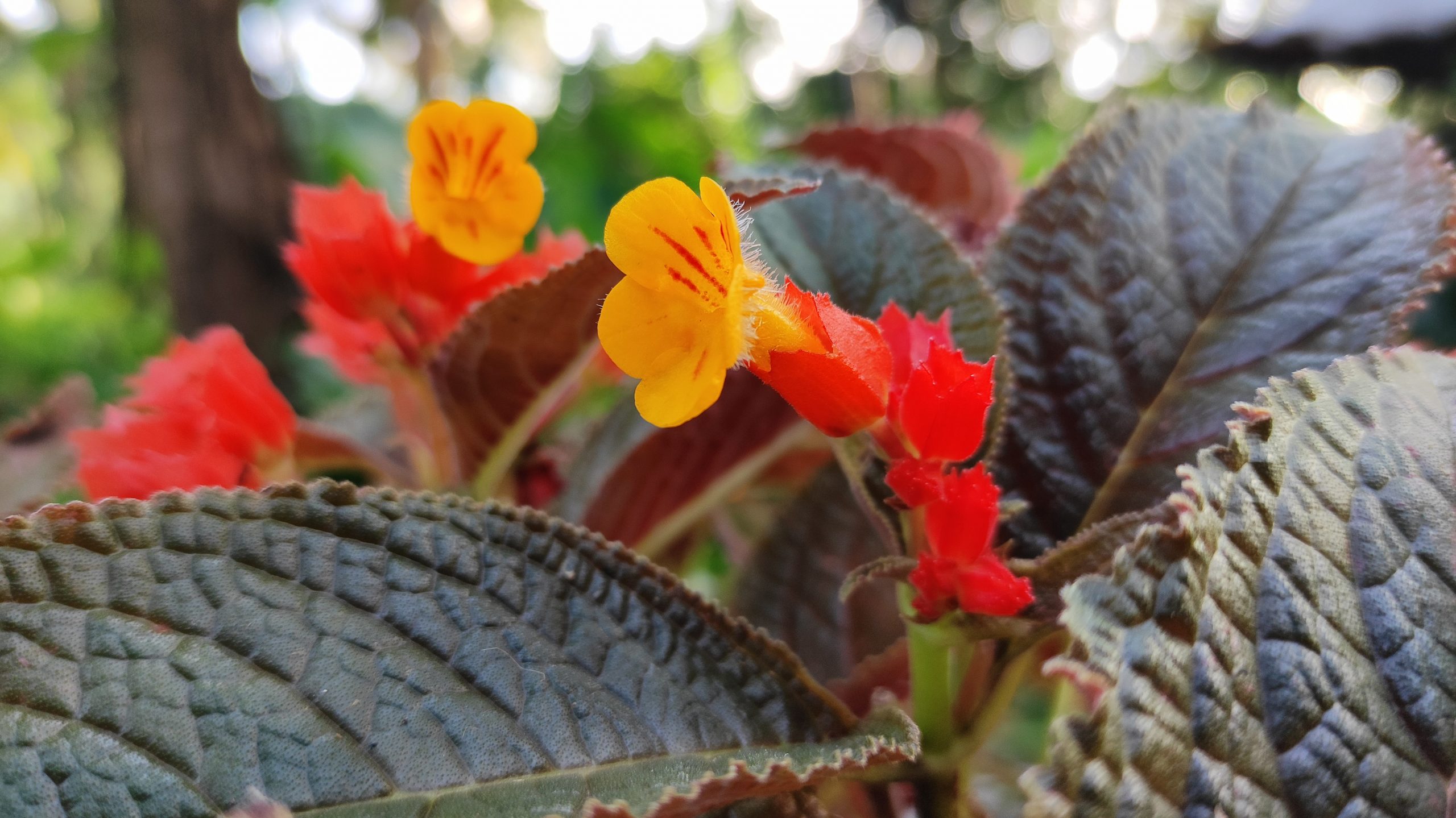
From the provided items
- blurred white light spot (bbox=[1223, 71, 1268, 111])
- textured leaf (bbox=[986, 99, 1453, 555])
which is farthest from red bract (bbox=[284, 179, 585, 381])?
blurred white light spot (bbox=[1223, 71, 1268, 111])

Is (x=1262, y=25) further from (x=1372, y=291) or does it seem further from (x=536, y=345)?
(x=536, y=345)

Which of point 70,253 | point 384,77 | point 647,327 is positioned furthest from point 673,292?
point 384,77

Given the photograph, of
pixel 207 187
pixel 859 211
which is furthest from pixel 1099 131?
pixel 207 187

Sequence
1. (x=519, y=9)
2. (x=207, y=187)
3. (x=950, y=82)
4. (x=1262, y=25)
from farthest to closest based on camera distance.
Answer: (x=519, y=9)
(x=950, y=82)
(x=1262, y=25)
(x=207, y=187)

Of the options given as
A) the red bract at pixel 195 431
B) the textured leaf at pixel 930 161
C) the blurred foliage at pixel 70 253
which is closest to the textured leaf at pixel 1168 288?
the textured leaf at pixel 930 161

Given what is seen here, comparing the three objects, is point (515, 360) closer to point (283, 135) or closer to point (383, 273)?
point (383, 273)

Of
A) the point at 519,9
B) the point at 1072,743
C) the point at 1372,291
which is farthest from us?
the point at 519,9

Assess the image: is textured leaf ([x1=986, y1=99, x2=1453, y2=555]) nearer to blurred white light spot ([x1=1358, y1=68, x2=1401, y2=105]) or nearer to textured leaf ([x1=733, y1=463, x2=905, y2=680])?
textured leaf ([x1=733, y1=463, x2=905, y2=680])
